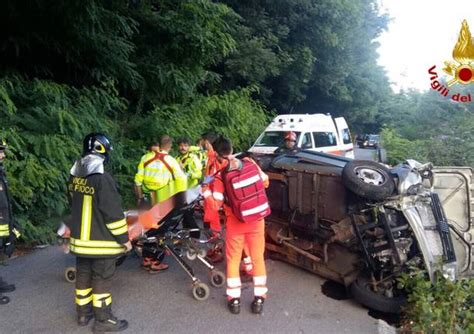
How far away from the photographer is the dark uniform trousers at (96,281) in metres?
4.06

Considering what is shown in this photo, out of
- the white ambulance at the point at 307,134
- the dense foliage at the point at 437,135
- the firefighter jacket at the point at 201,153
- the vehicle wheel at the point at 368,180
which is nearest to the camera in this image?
the vehicle wheel at the point at 368,180

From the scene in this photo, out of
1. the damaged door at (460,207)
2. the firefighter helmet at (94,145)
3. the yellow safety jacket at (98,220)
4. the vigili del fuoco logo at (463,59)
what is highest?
the vigili del fuoco logo at (463,59)

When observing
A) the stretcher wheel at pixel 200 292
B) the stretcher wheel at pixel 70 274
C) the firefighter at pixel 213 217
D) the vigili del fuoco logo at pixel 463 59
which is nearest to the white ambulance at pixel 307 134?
the vigili del fuoco logo at pixel 463 59

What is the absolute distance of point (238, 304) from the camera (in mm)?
4539

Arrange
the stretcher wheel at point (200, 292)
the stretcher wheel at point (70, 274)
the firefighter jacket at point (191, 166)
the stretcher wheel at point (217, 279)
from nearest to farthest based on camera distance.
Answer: the stretcher wheel at point (200, 292), the stretcher wheel at point (217, 279), the stretcher wheel at point (70, 274), the firefighter jacket at point (191, 166)

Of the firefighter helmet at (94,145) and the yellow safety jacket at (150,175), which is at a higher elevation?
the firefighter helmet at (94,145)

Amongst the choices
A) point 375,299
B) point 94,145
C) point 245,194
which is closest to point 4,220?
point 94,145

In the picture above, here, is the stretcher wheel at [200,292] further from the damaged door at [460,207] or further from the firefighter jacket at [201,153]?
the firefighter jacket at [201,153]

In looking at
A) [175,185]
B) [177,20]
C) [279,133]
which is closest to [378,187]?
[175,185]

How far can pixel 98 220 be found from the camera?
398 centimetres

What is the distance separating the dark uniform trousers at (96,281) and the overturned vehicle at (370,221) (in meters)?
2.32

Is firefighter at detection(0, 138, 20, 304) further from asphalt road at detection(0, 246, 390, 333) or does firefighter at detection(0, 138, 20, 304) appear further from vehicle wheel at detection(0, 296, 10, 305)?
asphalt road at detection(0, 246, 390, 333)

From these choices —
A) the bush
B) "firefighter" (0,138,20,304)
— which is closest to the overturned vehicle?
the bush

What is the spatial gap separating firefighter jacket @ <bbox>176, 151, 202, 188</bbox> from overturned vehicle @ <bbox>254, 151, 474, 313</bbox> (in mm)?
2072
